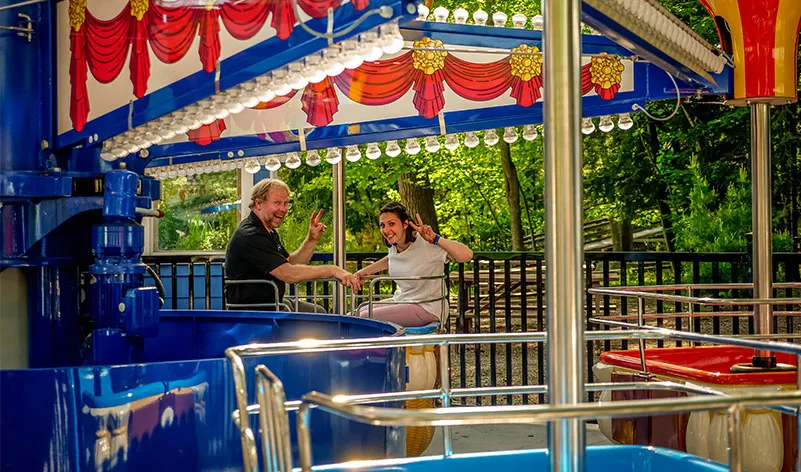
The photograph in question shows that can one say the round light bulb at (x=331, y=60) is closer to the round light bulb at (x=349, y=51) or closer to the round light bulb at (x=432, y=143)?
the round light bulb at (x=349, y=51)

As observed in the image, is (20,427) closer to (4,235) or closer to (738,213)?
(4,235)

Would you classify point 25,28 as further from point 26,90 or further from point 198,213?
point 198,213

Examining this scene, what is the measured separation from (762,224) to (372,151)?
2.70m

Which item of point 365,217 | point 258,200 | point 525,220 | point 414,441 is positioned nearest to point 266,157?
point 258,200

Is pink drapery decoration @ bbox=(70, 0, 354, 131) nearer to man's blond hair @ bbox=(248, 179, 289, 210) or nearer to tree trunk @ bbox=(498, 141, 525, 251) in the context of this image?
man's blond hair @ bbox=(248, 179, 289, 210)

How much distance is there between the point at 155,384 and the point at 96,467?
1.03 feet

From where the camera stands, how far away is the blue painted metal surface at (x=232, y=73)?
3.12m

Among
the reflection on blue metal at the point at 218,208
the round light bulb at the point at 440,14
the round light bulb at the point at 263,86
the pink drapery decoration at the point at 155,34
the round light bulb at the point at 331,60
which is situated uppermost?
the round light bulb at the point at 440,14

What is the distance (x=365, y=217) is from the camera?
19172mm

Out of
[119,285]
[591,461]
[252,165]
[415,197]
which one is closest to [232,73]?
[119,285]

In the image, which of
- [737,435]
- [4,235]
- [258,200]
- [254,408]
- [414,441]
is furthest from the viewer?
[258,200]

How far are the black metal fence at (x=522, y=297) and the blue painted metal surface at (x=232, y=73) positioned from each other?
169cm

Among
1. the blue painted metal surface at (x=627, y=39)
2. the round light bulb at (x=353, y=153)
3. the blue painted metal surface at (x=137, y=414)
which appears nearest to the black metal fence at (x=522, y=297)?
the blue painted metal surface at (x=627, y=39)

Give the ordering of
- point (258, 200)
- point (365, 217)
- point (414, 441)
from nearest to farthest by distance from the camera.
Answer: point (414, 441)
point (258, 200)
point (365, 217)
